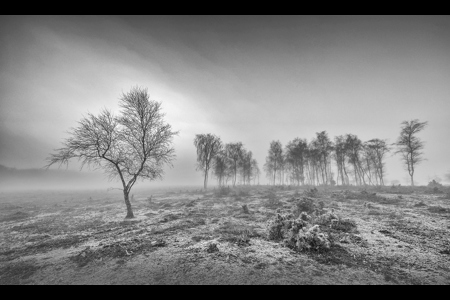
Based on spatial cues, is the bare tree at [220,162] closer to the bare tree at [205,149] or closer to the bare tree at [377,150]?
the bare tree at [205,149]

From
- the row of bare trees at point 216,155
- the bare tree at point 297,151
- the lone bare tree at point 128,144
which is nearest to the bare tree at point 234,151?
the row of bare trees at point 216,155

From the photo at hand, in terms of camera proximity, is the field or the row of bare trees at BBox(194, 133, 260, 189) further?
the row of bare trees at BBox(194, 133, 260, 189)

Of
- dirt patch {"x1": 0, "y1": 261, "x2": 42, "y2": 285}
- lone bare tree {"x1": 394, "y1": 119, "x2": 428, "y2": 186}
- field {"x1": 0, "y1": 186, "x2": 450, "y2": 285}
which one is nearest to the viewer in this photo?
field {"x1": 0, "y1": 186, "x2": 450, "y2": 285}

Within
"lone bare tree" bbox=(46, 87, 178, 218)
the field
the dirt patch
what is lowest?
the dirt patch

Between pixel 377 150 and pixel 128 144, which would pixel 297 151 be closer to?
pixel 377 150

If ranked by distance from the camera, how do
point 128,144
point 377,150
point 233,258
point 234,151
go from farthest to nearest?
point 234,151 < point 377,150 < point 128,144 < point 233,258

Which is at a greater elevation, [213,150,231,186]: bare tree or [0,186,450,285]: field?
[213,150,231,186]: bare tree

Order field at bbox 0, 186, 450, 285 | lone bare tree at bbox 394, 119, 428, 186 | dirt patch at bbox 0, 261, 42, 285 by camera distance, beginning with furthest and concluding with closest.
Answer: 1. lone bare tree at bbox 394, 119, 428, 186
2. dirt patch at bbox 0, 261, 42, 285
3. field at bbox 0, 186, 450, 285

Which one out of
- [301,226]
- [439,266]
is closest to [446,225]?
[439,266]

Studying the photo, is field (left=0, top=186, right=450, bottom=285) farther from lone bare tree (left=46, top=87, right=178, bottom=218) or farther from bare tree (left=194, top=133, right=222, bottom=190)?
bare tree (left=194, top=133, right=222, bottom=190)

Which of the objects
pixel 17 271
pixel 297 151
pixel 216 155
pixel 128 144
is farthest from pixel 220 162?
pixel 17 271

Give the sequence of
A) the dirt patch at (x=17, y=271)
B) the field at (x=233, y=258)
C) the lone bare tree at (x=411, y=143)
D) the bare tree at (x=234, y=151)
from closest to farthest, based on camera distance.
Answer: the field at (x=233, y=258) → the dirt patch at (x=17, y=271) → the lone bare tree at (x=411, y=143) → the bare tree at (x=234, y=151)

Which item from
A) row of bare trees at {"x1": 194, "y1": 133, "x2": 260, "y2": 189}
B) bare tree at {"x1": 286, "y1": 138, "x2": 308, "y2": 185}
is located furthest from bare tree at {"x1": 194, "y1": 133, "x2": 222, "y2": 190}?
bare tree at {"x1": 286, "y1": 138, "x2": 308, "y2": 185}
